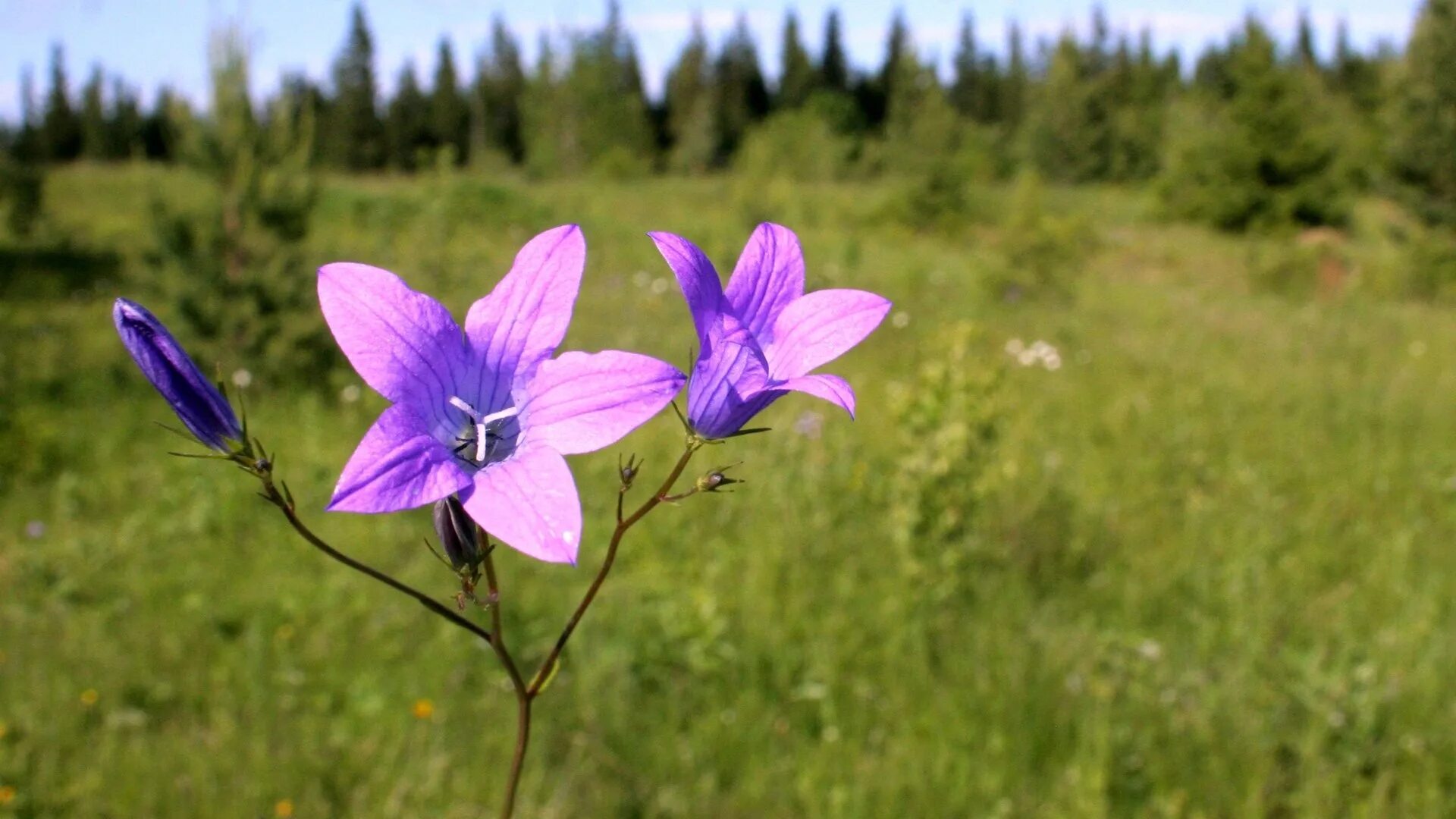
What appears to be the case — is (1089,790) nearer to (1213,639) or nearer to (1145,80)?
(1213,639)

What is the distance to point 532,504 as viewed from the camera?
0.85 metres

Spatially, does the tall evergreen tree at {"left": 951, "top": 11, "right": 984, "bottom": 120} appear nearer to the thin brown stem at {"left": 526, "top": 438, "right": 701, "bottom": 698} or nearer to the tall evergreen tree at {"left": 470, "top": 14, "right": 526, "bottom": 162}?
the tall evergreen tree at {"left": 470, "top": 14, "right": 526, "bottom": 162}

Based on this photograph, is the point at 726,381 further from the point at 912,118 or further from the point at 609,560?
the point at 912,118

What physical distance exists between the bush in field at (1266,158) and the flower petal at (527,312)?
27.8 meters

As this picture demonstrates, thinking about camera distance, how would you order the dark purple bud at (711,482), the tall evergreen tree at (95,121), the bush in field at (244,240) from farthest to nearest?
the tall evergreen tree at (95,121)
the bush in field at (244,240)
the dark purple bud at (711,482)

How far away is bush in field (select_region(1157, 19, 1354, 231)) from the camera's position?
970 inches

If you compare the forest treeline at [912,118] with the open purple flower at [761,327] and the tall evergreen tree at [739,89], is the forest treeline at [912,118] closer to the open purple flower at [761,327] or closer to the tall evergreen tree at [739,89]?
the tall evergreen tree at [739,89]

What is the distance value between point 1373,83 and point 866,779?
210 ft

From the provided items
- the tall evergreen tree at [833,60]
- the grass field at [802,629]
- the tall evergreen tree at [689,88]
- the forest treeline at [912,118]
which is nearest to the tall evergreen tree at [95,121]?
the forest treeline at [912,118]

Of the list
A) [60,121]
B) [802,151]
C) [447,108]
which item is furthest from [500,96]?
[802,151]

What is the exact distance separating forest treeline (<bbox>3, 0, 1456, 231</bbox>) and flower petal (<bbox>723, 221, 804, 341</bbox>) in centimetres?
822

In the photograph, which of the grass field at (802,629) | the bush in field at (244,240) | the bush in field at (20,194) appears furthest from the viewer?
the bush in field at (20,194)

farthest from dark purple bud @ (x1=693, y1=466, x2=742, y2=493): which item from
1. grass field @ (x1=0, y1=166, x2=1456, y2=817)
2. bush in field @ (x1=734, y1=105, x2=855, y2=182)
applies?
bush in field @ (x1=734, y1=105, x2=855, y2=182)

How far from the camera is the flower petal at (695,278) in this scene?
944 mm
